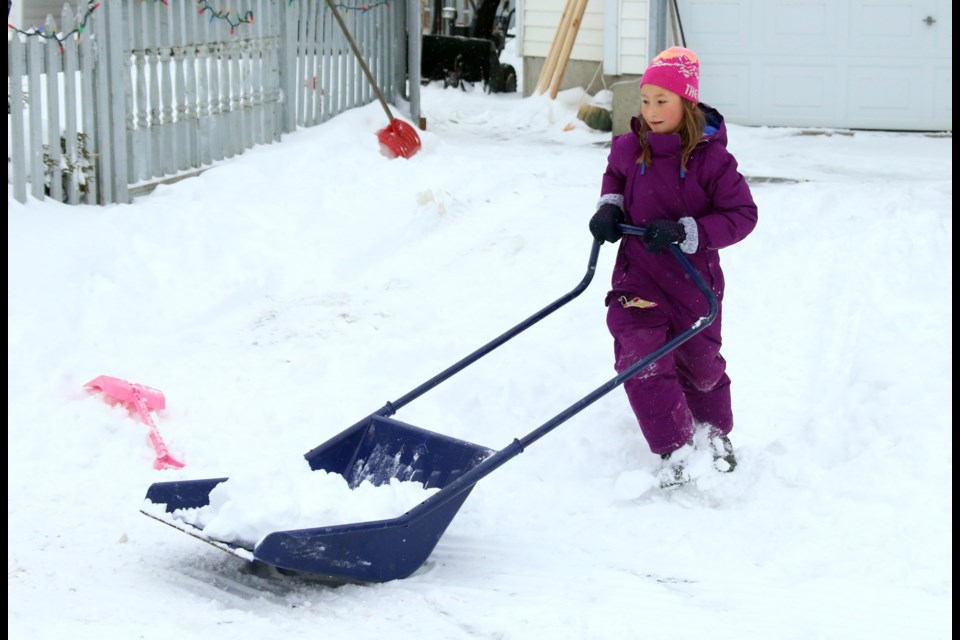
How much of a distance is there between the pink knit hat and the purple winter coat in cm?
14

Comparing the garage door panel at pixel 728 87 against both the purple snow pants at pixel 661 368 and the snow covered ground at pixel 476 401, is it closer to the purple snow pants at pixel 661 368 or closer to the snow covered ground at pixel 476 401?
the snow covered ground at pixel 476 401

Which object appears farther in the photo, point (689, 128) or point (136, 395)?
point (136, 395)

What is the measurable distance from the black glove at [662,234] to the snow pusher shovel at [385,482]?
0.06 meters

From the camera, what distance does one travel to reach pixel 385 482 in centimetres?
424

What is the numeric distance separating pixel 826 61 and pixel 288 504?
1070 cm

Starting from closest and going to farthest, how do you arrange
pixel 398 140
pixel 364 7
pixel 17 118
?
pixel 17 118 < pixel 398 140 < pixel 364 7

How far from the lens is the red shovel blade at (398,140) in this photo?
34.3 ft

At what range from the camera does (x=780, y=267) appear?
7.27 m

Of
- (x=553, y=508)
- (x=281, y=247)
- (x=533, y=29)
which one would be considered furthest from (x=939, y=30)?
(x=553, y=508)

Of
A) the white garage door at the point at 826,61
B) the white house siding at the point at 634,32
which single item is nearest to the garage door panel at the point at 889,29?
the white garage door at the point at 826,61

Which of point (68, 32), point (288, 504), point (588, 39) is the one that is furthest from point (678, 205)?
point (588, 39)

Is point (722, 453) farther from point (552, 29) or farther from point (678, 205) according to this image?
point (552, 29)

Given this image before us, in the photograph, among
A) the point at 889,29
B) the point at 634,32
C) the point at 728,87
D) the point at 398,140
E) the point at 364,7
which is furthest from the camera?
the point at 634,32

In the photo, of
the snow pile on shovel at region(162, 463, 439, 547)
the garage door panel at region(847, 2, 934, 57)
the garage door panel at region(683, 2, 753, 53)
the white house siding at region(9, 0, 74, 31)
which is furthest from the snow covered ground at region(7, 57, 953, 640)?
the white house siding at region(9, 0, 74, 31)
